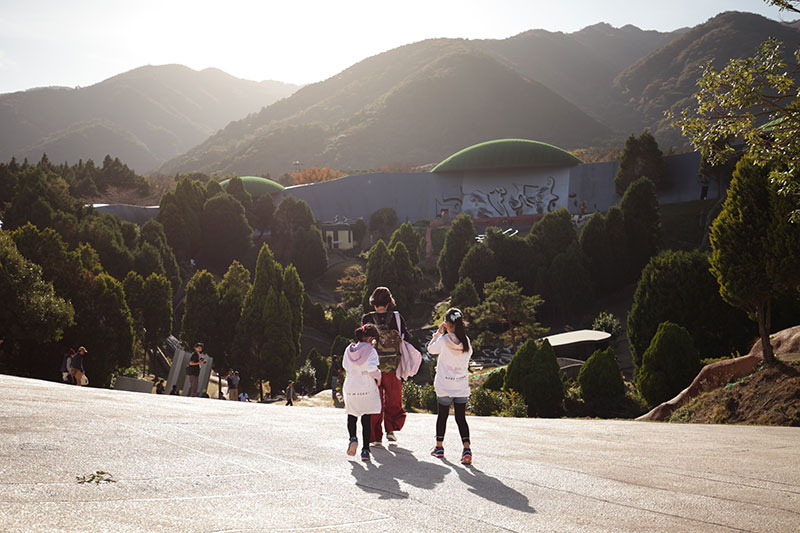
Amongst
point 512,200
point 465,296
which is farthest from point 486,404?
point 512,200

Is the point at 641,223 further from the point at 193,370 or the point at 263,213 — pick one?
the point at 193,370

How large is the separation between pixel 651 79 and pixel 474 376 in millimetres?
186725

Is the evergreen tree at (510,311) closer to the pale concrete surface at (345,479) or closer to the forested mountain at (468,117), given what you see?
the pale concrete surface at (345,479)

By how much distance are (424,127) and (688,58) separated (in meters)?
73.2

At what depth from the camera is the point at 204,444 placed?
22.4 ft

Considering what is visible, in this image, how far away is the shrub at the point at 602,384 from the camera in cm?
2198

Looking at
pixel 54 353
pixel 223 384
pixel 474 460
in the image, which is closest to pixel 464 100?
pixel 223 384

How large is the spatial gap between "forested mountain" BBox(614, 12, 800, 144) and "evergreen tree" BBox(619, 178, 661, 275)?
112162mm

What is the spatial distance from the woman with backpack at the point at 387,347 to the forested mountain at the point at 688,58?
15798 centimetres

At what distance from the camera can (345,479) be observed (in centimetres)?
567

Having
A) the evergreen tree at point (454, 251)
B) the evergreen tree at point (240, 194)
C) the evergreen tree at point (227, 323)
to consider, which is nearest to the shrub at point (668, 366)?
the evergreen tree at point (227, 323)

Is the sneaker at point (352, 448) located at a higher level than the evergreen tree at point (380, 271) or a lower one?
lower

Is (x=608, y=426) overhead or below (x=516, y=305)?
below

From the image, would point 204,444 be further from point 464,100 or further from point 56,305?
point 464,100
